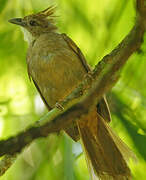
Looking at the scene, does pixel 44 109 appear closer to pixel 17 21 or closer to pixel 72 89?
pixel 72 89

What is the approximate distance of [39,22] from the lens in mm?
5828

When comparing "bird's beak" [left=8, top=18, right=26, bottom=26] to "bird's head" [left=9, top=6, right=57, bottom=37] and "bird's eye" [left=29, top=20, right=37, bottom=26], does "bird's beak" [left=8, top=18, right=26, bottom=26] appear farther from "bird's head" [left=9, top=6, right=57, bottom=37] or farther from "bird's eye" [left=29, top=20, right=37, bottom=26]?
"bird's eye" [left=29, top=20, right=37, bottom=26]

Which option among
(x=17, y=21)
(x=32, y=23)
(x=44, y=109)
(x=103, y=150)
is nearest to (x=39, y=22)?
(x=32, y=23)

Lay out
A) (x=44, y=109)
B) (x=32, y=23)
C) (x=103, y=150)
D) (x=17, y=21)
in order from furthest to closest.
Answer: (x=32, y=23)
(x=17, y=21)
(x=44, y=109)
(x=103, y=150)

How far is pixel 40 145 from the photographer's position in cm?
480

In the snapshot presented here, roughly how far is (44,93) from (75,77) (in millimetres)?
479

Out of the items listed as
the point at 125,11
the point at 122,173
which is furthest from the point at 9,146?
the point at 125,11

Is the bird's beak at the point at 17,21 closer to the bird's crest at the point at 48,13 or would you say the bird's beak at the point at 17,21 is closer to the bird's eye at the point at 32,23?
the bird's eye at the point at 32,23

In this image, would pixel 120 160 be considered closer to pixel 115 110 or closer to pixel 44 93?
pixel 115 110

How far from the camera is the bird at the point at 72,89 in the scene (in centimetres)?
408

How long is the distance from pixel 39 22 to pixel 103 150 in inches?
94.1

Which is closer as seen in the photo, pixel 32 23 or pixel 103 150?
pixel 103 150

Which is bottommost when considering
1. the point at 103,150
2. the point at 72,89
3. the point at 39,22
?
the point at 103,150

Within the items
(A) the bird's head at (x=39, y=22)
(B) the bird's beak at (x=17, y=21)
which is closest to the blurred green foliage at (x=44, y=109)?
(B) the bird's beak at (x=17, y=21)
